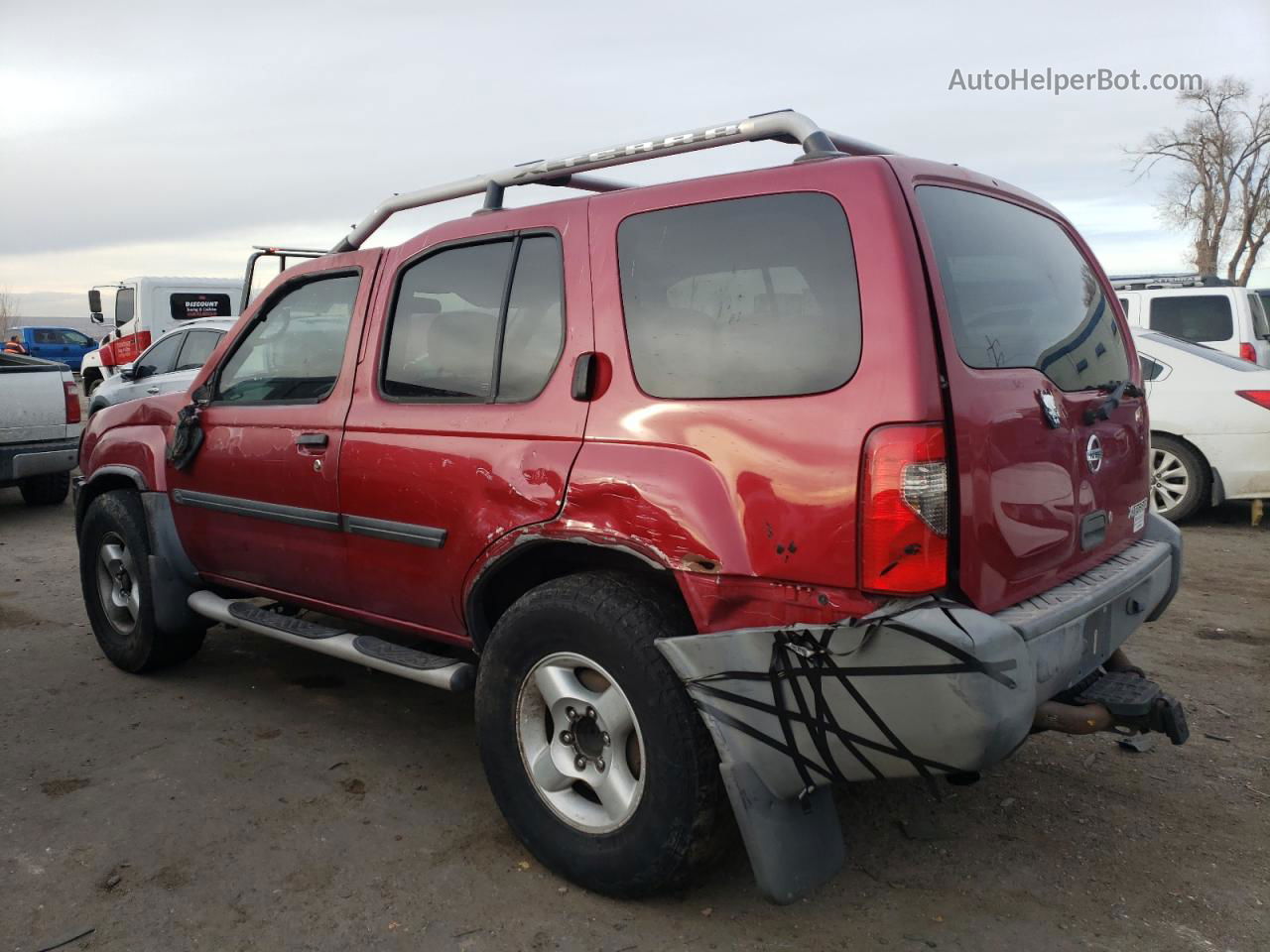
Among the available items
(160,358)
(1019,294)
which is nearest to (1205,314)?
(1019,294)

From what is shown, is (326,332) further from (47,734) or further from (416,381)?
(47,734)

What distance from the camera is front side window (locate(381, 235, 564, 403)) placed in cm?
312

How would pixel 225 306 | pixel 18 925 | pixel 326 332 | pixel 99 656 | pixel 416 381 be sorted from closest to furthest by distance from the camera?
pixel 18 925
pixel 416 381
pixel 326 332
pixel 99 656
pixel 225 306

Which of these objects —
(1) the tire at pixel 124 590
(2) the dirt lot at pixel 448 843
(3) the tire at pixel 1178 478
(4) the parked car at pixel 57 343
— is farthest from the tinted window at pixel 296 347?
(4) the parked car at pixel 57 343

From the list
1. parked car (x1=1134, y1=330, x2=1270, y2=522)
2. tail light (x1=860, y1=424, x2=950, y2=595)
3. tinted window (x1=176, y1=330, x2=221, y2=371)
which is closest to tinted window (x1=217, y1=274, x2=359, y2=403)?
tail light (x1=860, y1=424, x2=950, y2=595)

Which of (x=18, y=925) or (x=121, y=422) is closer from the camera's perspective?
(x=18, y=925)

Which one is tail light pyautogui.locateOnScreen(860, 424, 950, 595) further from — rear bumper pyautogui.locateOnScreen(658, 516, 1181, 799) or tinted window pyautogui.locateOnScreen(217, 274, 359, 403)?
tinted window pyautogui.locateOnScreen(217, 274, 359, 403)

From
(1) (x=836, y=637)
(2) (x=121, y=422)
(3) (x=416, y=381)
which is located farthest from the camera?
(2) (x=121, y=422)

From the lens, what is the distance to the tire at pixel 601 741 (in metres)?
2.63

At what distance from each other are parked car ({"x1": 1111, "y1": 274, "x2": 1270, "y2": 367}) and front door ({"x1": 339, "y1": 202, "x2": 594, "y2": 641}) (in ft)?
28.3

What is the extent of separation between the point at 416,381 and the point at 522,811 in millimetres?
Result: 1425

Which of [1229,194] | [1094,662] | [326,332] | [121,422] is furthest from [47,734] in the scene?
[1229,194]

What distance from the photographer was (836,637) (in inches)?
93.1

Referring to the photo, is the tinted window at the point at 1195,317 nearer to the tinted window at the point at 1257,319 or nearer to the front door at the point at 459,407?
the tinted window at the point at 1257,319
